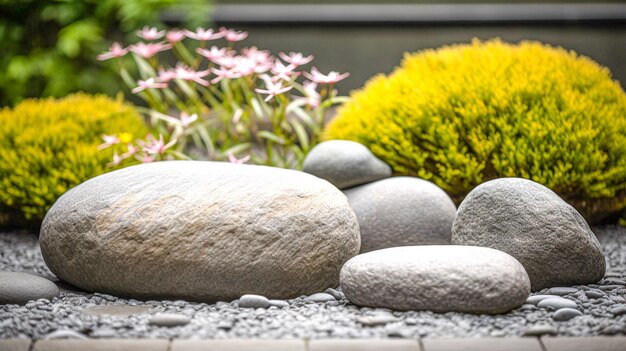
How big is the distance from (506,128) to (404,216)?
3.07ft

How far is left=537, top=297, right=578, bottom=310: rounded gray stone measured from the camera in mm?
3104

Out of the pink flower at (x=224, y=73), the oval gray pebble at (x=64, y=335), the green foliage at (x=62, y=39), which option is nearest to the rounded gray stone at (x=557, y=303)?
the oval gray pebble at (x=64, y=335)

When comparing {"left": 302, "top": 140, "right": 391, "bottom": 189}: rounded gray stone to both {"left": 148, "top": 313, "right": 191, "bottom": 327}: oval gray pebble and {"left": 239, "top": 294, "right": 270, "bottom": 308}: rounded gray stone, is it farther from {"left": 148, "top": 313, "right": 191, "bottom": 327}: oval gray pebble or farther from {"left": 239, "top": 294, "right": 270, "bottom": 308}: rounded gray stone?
{"left": 148, "top": 313, "right": 191, "bottom": 327}: oval gray pebble

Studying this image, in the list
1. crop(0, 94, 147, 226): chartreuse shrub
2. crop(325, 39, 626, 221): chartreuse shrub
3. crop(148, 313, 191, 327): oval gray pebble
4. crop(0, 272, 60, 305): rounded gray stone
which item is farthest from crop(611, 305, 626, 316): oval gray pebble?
crop(0, 94, 147, 226): chartreuse shrub

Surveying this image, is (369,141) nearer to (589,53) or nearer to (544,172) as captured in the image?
(544,172)

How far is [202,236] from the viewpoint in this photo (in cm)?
325

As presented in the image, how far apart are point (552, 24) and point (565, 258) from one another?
490 cm

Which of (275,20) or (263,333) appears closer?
(263,333)

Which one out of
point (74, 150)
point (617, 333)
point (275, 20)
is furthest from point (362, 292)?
point (275, 20)

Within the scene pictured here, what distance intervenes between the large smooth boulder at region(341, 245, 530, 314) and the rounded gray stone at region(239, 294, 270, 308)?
15.1 inches

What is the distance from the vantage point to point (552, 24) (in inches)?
304

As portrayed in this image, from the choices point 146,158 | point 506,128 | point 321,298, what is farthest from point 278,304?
point 506,128

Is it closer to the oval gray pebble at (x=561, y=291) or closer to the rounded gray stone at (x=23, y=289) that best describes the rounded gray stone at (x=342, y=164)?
the oval gray pebble at (x=561, y=291)

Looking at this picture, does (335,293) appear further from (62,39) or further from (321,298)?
(62,39)
